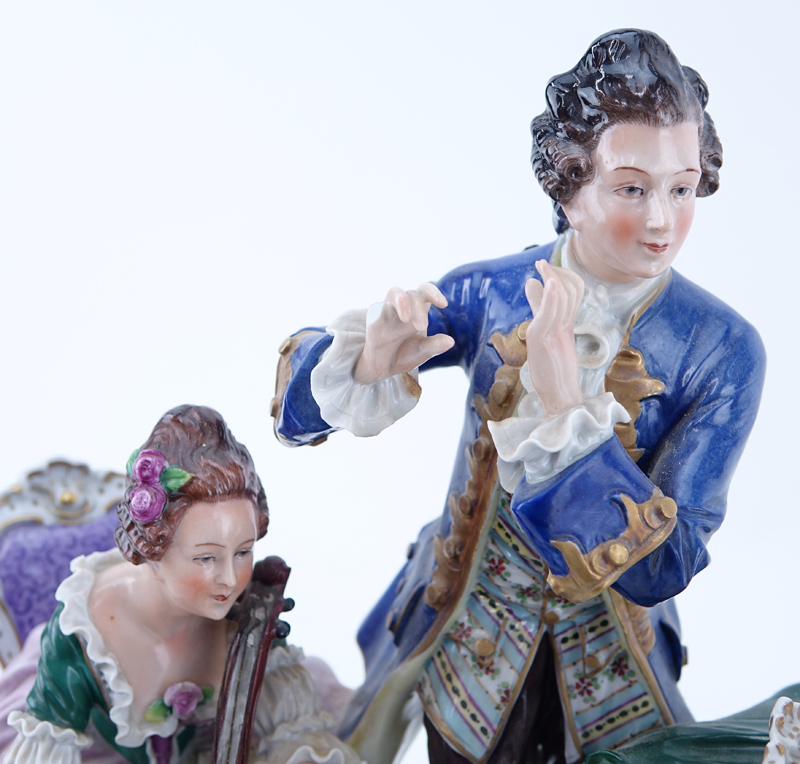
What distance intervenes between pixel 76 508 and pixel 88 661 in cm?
55

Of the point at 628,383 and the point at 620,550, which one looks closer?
the point at 620,550

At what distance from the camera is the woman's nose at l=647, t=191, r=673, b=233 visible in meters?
1.36

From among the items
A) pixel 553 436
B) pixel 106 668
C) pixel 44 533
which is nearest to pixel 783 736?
pixel 553 436

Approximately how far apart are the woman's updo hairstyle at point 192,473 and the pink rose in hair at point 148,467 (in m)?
0.02

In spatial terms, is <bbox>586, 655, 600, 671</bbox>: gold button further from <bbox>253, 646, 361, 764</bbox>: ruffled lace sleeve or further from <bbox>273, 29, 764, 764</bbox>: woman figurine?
<bbox>253, 646, 361, 764</bbox>: ruffled lace sleeve

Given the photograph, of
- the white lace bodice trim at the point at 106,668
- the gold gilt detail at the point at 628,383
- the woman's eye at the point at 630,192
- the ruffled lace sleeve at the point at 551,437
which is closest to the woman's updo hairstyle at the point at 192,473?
the white lace bodice trim at the point at 106,668

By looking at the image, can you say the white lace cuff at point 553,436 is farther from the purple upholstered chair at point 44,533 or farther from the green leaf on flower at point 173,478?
the purple upholstered chair at point 44,533

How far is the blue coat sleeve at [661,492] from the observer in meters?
1.33

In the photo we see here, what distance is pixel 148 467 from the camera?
1.52 m

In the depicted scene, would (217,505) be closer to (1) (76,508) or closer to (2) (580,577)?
(2) (580,577)

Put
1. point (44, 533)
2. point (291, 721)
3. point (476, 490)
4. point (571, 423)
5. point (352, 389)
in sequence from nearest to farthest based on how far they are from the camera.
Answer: point (571, 423), point (352, 389), point (476, 490), point (291, 721), point (44, 533)

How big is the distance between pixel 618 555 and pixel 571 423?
0.49ft

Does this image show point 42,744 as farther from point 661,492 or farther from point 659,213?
point 659,213

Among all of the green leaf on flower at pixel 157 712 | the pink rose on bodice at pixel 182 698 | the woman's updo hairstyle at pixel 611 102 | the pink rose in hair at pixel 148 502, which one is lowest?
the green leaf on flower at pixel 157 712
